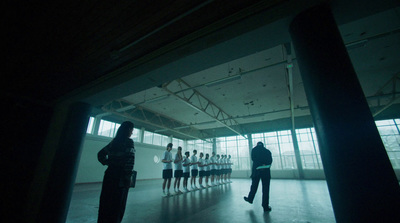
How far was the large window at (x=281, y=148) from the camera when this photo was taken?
520 inches

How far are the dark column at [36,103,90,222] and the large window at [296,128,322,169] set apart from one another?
567 inches

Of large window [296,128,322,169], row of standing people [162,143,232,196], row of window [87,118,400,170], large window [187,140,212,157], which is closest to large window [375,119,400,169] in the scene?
row of window [87,118,400,170]

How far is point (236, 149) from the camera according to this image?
15781 mm

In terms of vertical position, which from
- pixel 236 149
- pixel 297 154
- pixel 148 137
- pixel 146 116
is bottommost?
pixel 297 154

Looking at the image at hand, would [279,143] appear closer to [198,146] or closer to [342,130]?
[198,146]

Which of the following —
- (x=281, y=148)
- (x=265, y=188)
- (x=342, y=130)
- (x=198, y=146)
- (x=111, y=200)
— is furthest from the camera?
(x=198, y=146)

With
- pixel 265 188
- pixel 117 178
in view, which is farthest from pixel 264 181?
pixel 117 178

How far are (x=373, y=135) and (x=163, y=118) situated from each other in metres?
11.6

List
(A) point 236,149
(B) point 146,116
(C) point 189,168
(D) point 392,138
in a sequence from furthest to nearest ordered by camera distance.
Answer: (A) point 236,149
(B) point 146,116
(D) point 392,138
(C) point 189,168

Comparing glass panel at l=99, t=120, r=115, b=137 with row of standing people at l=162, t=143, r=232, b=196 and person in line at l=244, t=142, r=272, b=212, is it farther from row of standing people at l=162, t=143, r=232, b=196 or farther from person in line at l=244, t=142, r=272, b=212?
person in line at l=244, t=142, r=272, b=212

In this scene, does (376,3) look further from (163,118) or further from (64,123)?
(163,118)

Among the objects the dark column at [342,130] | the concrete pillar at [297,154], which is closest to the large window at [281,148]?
the concrete pillar at [297,154]

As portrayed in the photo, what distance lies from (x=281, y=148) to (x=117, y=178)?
14.5 m

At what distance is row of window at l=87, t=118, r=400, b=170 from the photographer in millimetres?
10594
